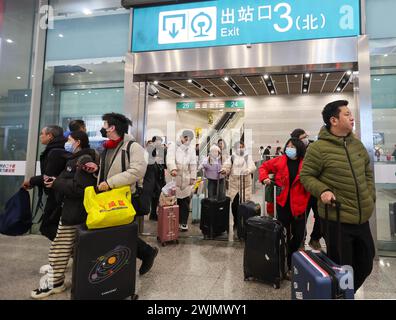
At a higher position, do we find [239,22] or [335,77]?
[335,77]

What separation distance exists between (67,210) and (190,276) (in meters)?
1.36

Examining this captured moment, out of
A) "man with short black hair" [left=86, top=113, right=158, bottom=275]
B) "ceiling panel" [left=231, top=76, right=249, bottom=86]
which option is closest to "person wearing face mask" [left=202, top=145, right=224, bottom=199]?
"man with short black hair" [left=86, top=113, right=158, bottom=275]

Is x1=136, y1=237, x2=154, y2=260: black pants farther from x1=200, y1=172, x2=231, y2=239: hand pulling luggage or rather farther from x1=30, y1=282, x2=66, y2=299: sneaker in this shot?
x1=200, y1=172, x2=231, y2=239: hand pulling luggage

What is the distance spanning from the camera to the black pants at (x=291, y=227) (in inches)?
107

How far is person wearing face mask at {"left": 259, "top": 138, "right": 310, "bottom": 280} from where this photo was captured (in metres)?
2.63

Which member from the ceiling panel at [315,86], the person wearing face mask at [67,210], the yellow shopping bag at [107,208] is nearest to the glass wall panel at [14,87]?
the person wearing face mask at [67,210]

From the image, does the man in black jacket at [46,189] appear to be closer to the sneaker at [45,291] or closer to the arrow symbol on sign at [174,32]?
the sneaker at [45,291]

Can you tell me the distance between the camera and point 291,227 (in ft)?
9.21

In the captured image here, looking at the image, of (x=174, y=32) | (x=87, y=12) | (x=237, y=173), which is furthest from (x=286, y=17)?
(x=87, y=12)

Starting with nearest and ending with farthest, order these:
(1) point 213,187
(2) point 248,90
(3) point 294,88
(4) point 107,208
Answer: (4) point 107,208 < (1) point 213,187 < (3) point 294,88 < (2) point 248,90

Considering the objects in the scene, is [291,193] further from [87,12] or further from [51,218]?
[87,12]

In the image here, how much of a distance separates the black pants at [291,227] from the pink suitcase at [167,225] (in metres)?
1.59

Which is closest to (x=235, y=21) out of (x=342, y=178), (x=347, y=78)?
(x=342, y=178)

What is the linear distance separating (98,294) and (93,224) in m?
0.56
